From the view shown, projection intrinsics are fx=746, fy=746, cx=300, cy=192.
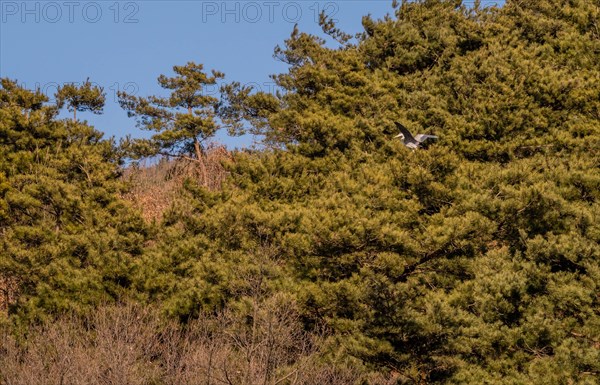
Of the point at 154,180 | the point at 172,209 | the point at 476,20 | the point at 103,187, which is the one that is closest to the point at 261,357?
the point at 172,209

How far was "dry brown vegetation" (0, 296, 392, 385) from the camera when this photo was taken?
1462 cm

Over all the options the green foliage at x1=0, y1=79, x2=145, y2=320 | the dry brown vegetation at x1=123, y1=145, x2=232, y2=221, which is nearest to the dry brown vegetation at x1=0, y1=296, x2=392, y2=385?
the green foliage at x1=0, y1=79, x2=145, y2=320

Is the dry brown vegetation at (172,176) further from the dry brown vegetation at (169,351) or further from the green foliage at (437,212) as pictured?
the dry brown vegetation at (169,351)

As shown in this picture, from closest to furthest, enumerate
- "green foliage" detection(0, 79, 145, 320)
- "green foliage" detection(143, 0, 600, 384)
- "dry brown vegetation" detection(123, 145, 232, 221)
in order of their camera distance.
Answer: "green foliage" detection(143, 0, 600, 384) → "green foliage" detection(0, 79, 145, 320) → "dry brown vegetation" detection(123, 145, 232, 221)

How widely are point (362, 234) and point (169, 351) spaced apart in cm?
563

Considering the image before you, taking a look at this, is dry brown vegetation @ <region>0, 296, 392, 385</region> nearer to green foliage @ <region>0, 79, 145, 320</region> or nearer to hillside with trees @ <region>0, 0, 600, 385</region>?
hillside with trees @ <region>0, 0, 600, 385</region>

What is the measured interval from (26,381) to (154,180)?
66.2 ft

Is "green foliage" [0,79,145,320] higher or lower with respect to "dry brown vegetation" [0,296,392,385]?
higher

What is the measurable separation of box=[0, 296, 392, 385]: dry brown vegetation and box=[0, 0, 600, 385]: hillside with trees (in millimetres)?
91

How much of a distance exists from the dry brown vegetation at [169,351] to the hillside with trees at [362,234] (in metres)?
0.09

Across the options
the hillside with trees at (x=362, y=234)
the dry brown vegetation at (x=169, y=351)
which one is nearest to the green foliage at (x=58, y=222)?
the hillside with trees at (x=362, y=234)

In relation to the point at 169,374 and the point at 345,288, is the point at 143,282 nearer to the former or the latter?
the point at 169,374

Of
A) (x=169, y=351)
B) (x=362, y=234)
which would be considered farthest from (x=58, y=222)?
(x=362, y=234)

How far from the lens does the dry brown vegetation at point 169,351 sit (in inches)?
575
